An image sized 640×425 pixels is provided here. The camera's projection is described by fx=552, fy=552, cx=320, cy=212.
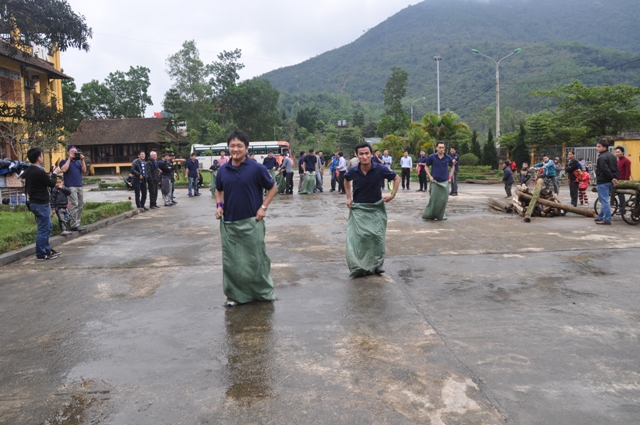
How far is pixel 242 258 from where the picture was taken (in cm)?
566

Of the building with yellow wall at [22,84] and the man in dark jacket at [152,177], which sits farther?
the building with yellow wall at [22,84]

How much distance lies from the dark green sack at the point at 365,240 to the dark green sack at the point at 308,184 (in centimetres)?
1451

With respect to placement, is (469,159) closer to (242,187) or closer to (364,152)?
(364,152)

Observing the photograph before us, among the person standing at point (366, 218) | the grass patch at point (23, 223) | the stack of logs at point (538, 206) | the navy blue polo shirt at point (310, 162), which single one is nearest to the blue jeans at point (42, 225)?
the grass patch at point (23, 223)

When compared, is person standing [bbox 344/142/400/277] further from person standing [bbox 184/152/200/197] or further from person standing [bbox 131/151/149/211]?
person standing [bbox 184/152/200/197]

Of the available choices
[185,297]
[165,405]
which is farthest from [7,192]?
[165,405]

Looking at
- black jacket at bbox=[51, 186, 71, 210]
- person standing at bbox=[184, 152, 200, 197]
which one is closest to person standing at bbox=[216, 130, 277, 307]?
black jacket at bbox=[51, 186, 71, 210]

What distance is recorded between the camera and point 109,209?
45.4ft

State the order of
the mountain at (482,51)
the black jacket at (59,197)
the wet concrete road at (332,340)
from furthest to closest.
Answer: the mountain at (482,51)
the black jacket at (59,197)
the wet concrete road at (332,340)

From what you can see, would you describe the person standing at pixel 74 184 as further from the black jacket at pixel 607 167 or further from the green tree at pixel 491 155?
the green tree at pixel 491 155

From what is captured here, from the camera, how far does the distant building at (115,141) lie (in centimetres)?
5250

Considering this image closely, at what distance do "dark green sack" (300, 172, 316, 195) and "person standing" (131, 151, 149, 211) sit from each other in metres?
6.90

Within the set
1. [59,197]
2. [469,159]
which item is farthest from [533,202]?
[469,159]

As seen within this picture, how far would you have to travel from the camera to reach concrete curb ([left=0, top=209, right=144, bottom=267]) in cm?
843
